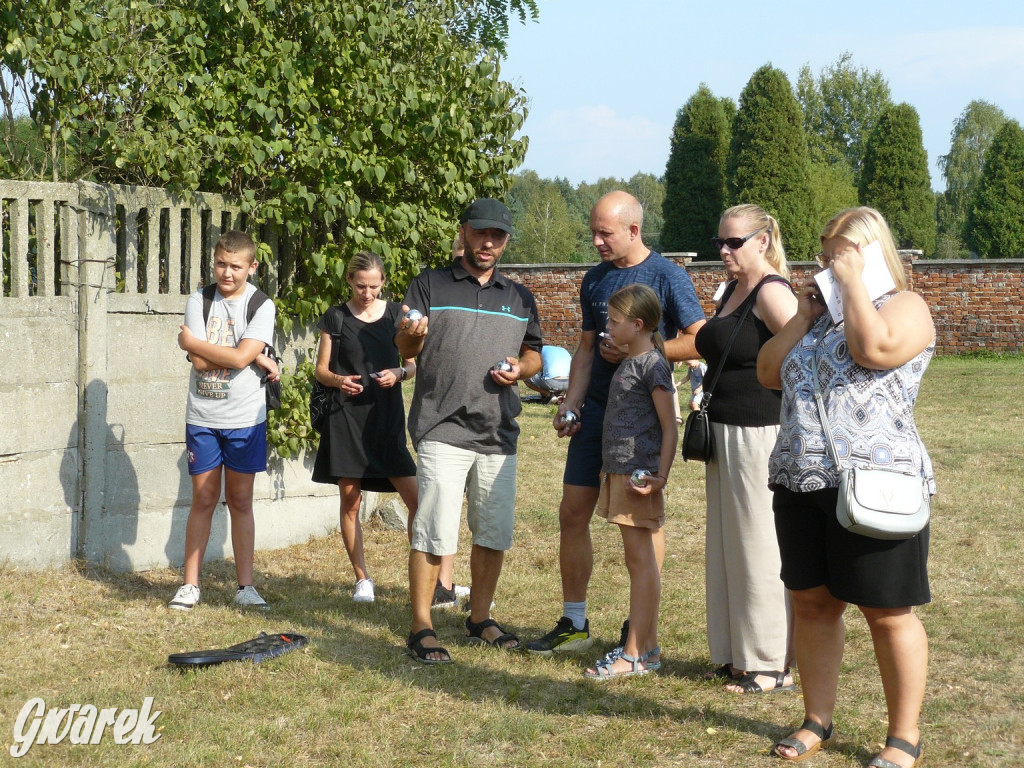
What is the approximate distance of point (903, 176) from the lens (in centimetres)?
4131

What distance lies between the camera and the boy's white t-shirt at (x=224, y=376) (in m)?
5.68

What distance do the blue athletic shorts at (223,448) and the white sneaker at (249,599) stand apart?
0.62m

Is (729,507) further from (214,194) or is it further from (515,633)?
(214,194)

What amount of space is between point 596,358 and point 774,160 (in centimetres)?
3177

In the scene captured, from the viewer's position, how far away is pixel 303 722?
4.06 meters

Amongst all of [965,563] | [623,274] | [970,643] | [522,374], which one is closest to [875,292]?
[623,274]

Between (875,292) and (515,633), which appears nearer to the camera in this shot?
(875,292)

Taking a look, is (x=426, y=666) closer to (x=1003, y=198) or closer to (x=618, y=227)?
(x=618, y=227)

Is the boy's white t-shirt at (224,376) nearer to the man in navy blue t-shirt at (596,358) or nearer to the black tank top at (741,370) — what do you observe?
the man in navy blue t-shirt at (596,358)

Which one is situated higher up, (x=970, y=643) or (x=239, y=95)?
(x=239, y=95)

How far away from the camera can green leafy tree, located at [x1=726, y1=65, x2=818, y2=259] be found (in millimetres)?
34969

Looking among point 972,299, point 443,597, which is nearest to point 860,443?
point 443,597

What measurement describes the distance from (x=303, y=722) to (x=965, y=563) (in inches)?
176

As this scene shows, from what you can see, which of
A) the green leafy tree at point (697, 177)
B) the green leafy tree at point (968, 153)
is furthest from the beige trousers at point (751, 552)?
the green leafy tree at point (968, 153)
